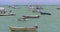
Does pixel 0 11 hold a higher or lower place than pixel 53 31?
higher

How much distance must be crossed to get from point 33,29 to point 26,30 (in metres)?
0.81

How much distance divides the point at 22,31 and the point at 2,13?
31.6 m

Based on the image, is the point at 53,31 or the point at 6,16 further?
the point at 6,16

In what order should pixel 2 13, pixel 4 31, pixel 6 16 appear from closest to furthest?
1. pixel 4 31
2. pixel 6 16
3. pixel 2 13

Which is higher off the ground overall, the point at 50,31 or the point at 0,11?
the point at 0,11

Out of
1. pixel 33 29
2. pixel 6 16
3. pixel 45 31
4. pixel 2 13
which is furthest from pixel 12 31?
pixel 2 13

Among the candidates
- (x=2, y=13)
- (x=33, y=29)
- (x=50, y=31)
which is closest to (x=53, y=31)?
(x=50, y=31)

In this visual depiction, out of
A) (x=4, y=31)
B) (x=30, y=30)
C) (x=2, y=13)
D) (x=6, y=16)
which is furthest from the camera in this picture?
(x=2, y=13)

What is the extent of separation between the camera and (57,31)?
2955 cm

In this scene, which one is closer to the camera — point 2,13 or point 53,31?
point 53,31

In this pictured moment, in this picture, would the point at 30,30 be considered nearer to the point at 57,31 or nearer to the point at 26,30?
the point at 26,30

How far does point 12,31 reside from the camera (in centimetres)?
2739

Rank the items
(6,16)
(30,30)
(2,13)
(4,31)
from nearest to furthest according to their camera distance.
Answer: (30,30) → (4,31) → (6,16) → (2,13)

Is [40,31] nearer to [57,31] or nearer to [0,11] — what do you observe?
[57,31]
